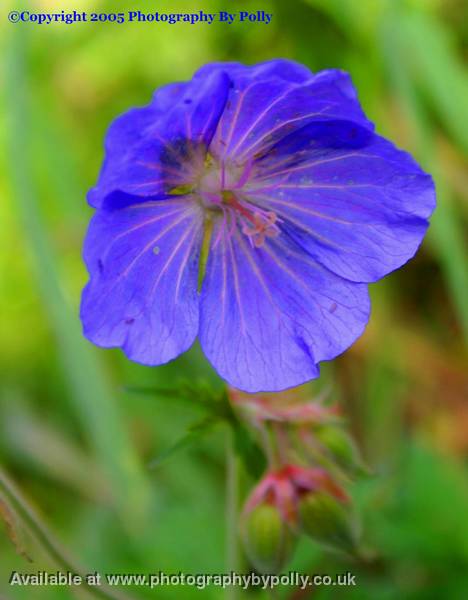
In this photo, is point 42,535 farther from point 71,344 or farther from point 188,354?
point 188,354

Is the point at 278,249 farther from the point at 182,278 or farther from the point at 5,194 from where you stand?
the point at 5,194

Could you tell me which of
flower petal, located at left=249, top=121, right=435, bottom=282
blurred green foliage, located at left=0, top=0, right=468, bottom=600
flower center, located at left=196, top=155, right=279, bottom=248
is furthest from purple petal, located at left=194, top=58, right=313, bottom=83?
blurred green foliage, located at left=0, top=0, right=468, bottom=600

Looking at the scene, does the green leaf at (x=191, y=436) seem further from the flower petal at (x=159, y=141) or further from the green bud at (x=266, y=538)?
the flower petal at (x=159, y=141)

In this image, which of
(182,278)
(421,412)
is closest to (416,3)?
(421,412)

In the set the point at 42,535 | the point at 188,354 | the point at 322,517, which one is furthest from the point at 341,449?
the point at 188,354

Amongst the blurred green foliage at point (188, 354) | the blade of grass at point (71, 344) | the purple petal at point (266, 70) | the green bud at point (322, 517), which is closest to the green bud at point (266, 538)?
the green bud at point (322, 517)

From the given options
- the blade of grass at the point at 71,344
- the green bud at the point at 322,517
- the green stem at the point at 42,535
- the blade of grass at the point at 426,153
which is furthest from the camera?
the blade of grass at the point at 426,153
